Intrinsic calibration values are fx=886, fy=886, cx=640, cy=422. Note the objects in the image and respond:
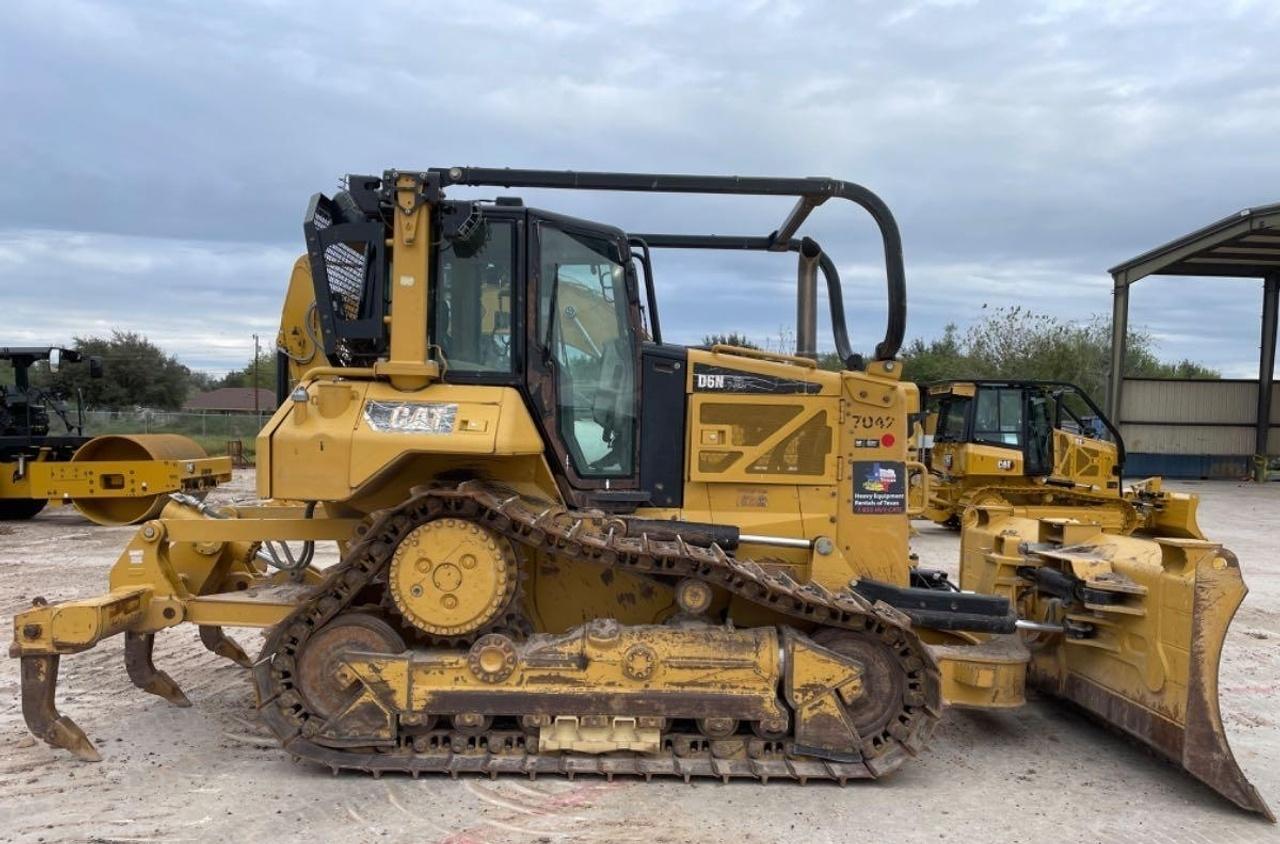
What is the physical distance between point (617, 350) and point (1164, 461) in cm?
3015

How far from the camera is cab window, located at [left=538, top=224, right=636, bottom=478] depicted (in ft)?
16.2

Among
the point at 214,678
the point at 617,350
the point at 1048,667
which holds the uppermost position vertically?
the point at 617,350

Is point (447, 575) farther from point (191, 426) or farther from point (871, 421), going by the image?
point (191, 426)

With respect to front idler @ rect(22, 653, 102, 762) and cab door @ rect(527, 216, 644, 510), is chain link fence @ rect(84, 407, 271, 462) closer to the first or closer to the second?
front idler @ rect(22, 653, 102, 762)

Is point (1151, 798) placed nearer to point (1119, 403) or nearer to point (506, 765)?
point (506, 765)

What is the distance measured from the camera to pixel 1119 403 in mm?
28578

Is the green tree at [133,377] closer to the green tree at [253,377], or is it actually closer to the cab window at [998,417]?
the green tree at [253,377]

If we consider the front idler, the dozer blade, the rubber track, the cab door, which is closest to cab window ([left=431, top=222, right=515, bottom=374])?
the cab door

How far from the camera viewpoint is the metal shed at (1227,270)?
23.6 metres

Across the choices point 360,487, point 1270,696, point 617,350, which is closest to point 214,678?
point 360,487

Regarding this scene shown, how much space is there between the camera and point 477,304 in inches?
193

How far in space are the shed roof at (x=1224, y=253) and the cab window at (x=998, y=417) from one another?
11400 millimetres

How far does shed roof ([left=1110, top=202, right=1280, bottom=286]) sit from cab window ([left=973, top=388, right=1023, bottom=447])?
1140 cm

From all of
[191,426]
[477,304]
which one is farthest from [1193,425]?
[191,426]
